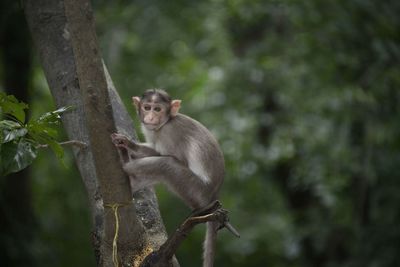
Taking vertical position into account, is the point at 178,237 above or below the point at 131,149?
below

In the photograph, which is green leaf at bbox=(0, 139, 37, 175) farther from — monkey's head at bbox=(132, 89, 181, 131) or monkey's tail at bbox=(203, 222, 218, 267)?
monkey's head at bbox=(132, 89, 181, 131)

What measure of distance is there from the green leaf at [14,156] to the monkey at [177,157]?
1.26 meters

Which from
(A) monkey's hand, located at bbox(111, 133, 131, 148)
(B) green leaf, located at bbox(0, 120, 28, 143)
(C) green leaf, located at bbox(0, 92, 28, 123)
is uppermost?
(C) green leaf, located at bbox(0, 92, 28, 123)

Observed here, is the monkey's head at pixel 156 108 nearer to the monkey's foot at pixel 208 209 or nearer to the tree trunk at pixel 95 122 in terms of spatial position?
the tree trunk at pixel 95 122

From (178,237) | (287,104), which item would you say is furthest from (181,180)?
(287,104)

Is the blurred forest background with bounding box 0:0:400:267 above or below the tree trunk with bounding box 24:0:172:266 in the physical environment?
below

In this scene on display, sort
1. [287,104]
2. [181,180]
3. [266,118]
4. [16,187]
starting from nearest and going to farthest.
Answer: [181,180] → [16,187] → [287,104] → [266,118]

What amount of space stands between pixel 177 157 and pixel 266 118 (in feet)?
18.7

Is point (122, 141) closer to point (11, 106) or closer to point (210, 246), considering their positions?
point (210, 246)

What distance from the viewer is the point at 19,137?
3166mm

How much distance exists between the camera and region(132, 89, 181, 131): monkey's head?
509cm

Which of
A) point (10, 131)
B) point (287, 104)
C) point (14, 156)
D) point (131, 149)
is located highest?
point (10, 131)

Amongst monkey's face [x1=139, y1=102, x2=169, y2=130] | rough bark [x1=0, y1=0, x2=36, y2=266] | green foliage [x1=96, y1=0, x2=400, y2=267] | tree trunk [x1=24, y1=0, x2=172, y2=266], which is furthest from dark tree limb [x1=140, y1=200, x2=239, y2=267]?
green foliage [x1=96, y1=0, x2=400, y2=267]

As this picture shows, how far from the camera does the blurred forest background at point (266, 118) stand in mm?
8414
